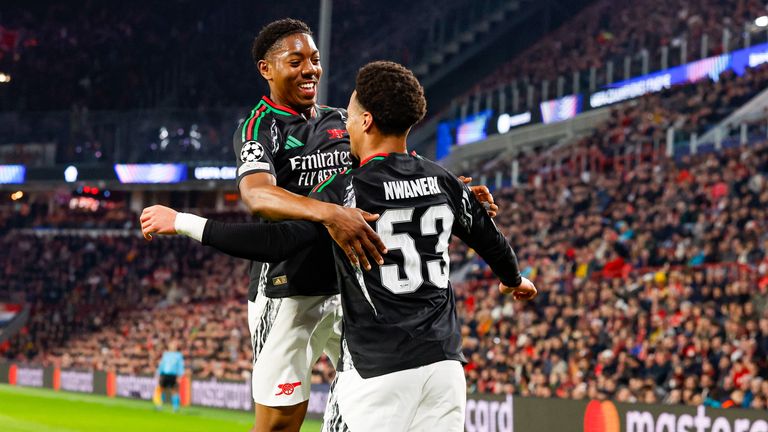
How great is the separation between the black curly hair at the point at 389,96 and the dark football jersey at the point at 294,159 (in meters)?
0.98

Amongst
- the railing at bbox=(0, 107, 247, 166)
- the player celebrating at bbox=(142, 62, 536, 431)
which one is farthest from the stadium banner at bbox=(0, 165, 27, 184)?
the player celebrating at bbox=(142, 62, 536, 431)

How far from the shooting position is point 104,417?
20.1 metres

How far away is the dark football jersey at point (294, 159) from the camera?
5441 millimetres

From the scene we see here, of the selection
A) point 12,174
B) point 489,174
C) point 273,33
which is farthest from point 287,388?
point 12,174

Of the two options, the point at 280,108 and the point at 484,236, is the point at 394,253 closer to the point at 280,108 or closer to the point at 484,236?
the point at 484,236

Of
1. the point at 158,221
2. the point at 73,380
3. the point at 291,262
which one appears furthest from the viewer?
the point at 73,380

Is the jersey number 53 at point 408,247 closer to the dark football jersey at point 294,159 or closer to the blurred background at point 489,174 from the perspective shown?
the dark football jersey at point 294,159

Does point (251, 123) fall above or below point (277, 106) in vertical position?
below

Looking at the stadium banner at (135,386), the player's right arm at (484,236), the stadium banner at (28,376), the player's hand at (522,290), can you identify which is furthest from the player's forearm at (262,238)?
the stadium banner at (28,376)

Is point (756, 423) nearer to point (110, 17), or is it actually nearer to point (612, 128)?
point (612, 128)

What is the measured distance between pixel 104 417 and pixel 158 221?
646 inches

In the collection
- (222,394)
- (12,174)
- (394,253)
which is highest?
(12,174)

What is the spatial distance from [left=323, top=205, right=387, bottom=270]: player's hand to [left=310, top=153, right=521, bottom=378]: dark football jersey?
5 centimetres

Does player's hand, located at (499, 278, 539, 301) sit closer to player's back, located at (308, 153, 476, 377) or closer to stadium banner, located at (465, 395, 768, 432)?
player's back, located at (308, 153, 476, 377)
